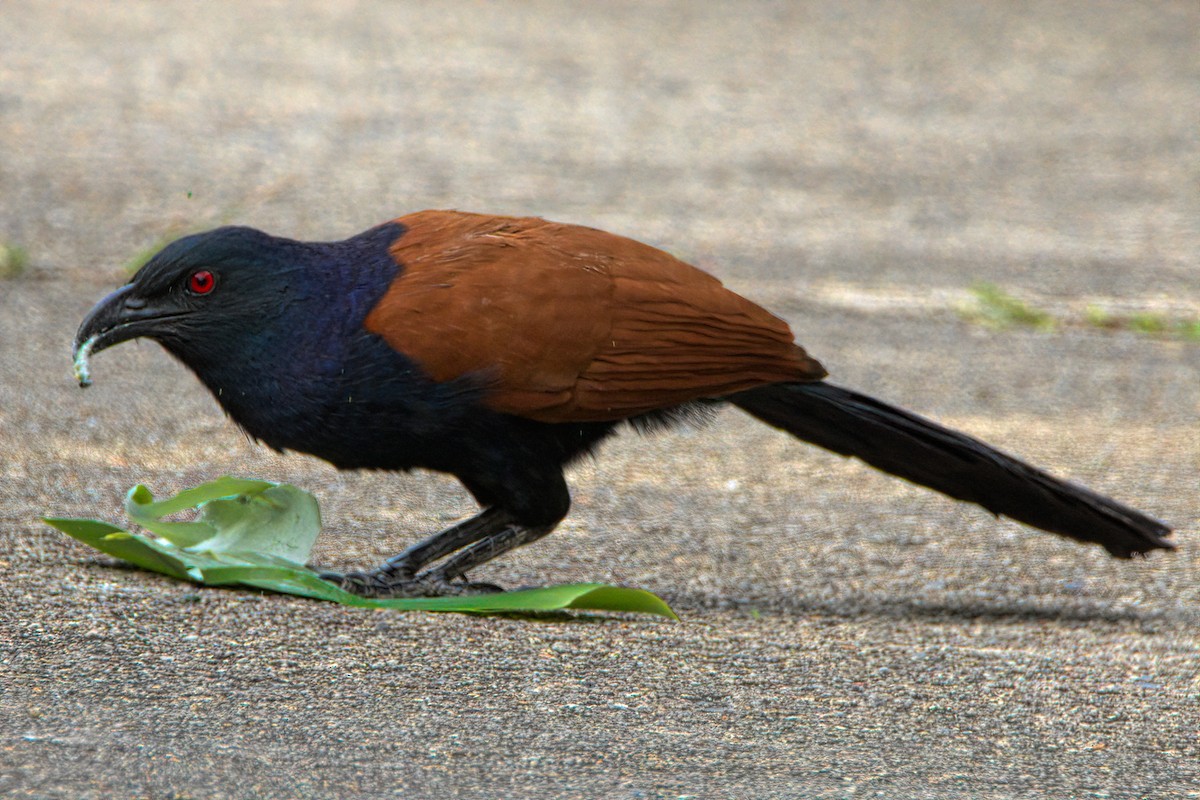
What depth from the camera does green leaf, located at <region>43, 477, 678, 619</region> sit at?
3145 millimetres

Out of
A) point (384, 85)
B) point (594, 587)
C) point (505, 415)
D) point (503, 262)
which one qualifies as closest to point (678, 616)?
point (594, 587)

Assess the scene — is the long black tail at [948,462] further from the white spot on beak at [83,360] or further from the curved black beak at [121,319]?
the white spot on beak at [83,360]

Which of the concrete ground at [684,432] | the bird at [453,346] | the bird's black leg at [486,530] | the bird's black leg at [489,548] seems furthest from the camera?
the bird's black leg at [489,548]

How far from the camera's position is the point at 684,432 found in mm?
3678

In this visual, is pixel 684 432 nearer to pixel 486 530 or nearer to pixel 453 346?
pixel 486 530

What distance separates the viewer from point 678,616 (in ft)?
11.1

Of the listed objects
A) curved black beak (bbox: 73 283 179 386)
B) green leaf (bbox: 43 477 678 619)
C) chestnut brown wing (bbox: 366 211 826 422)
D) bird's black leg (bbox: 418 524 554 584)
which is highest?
chestnut brown wing (bbox: 366 211 826 422)

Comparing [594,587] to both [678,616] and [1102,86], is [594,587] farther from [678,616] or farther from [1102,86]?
[1102,86]

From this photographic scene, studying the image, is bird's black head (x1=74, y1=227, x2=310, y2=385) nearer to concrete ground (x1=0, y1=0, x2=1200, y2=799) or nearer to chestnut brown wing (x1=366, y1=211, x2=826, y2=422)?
chestnut brown wing (x1=366, y1=211, x2=826, y2=422)

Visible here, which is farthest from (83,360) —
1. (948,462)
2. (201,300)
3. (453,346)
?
(948,462)

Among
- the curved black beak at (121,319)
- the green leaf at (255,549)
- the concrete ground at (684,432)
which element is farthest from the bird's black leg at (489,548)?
the curved black beak at (121,319)

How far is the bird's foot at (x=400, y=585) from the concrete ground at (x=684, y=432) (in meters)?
0.17

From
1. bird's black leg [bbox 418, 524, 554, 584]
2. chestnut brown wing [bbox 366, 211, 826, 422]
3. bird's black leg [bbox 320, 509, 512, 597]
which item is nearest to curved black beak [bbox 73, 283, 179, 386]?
chestnut brown wing [bbox 366, 211, 826, 422]

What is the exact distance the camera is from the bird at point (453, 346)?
10.1 ft
